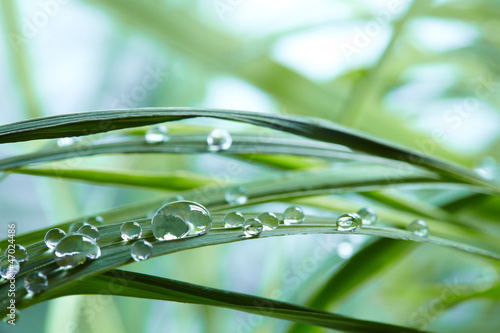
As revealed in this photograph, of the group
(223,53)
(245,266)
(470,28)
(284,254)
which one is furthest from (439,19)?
(245,266)

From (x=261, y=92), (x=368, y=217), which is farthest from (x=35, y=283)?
(x=261, y=92)

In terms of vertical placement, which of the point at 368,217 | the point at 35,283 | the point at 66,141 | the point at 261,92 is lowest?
the point at 35,283

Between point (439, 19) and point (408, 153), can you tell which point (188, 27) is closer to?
point (439, 19)

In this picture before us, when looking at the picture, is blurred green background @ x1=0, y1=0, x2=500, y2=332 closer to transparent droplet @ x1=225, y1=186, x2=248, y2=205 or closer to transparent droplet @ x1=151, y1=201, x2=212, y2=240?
transparent droplet @ x1=225, y1=186, x2=248, y2=205

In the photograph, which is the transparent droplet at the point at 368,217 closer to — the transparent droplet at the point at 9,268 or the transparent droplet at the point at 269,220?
the transparent droplet at the point at 269,220

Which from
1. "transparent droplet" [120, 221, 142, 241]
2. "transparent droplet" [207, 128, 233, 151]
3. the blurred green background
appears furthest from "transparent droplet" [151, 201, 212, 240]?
the blurred green background

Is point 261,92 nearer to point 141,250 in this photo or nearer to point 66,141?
point 66,141
